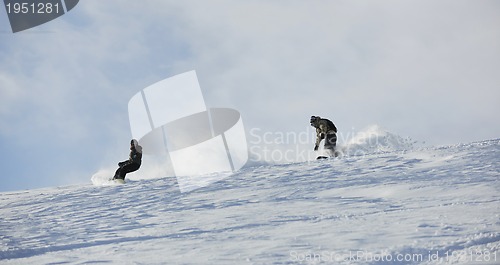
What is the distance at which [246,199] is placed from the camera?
10094mm

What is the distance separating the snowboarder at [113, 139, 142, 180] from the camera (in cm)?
1638

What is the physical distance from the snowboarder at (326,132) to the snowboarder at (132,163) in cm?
614

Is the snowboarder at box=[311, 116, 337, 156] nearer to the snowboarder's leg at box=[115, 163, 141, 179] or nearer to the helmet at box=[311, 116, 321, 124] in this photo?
the helmet at box=[311, 116, 321, 124]

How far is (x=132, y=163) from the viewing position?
16562 mm

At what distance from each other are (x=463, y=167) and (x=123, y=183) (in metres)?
10.5

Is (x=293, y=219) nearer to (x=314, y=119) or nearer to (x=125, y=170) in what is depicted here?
(x=314, y=119)

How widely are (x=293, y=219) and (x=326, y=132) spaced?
9.09 m

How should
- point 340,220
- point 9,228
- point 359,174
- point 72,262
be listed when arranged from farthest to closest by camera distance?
point 359,174 < point 9,228 < point 340,220 < point 72,262

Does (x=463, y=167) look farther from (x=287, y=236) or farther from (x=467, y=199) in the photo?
(x=287, y=236)

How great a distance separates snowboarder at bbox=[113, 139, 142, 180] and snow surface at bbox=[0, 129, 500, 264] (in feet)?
9.49

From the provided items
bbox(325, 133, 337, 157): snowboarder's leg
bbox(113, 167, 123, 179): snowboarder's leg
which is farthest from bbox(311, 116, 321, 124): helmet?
bbox(113, 167, 123, 179): snowboarder's leg

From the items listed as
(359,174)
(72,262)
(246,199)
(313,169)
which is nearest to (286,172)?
(313,169)

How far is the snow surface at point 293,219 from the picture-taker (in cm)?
604

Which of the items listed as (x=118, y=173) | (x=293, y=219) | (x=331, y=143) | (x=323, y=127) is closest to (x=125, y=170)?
(x=118, y=173)
